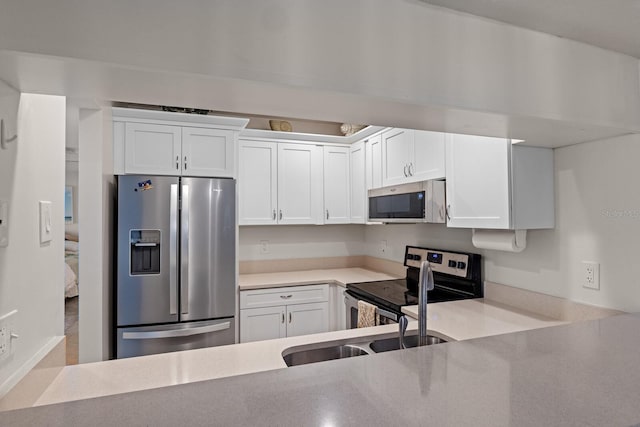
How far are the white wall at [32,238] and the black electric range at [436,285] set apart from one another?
5.55 feet

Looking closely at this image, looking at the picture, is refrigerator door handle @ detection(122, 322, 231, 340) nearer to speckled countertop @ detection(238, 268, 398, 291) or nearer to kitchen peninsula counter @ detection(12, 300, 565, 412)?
speckled countertop @ detection(238, 268, 398, 291)

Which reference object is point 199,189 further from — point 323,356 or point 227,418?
point 227,418

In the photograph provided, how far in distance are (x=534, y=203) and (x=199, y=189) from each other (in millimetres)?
2100

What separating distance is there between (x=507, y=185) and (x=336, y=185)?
1.94 meters

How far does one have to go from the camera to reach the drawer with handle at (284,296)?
2896mm

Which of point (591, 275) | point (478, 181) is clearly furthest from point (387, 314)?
point (591, 275)

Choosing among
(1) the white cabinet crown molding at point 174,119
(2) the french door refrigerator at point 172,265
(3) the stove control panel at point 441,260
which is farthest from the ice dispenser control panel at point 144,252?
(3) the stove control panel at point 441,260

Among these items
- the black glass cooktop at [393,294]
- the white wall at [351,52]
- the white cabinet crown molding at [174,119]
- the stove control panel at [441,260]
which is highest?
the white cabinet crown molding at [174,119]

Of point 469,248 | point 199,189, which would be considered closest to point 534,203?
point 469,248

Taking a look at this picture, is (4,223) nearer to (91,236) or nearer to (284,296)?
(91,236)

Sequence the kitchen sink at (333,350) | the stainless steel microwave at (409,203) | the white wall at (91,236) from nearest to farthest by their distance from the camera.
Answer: the kitchen sink at (333,350), the white wall at (91,236), the stainless steel microwave at (409,203)

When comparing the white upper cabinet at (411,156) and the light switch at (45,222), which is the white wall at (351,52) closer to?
the light switch at (45,222)

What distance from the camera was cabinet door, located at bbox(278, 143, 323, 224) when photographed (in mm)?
3314

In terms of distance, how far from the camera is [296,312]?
3.05 meters
